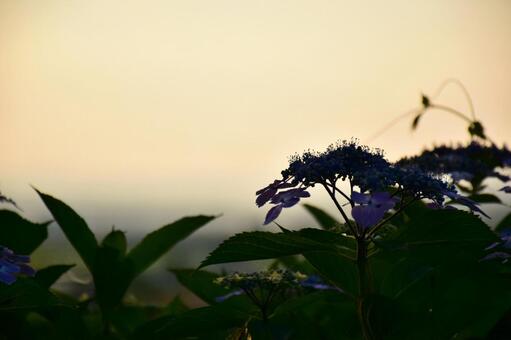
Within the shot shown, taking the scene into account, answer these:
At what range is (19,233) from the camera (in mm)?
3010

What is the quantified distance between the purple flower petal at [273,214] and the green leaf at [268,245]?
90mm

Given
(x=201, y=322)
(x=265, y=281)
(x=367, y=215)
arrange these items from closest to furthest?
(x=367, y=215), (x=201, y=322), (x=265, y=281)

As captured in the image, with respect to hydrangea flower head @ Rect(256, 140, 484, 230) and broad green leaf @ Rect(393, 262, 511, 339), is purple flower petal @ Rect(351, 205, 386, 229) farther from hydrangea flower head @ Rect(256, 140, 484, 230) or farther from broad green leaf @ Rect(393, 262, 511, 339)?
broad green leaf @ Rect(393, 262, 511, 339)

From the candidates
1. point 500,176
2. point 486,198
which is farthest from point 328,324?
point 500,176

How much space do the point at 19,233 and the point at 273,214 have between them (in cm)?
131

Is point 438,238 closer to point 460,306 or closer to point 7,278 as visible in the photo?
point 460,306

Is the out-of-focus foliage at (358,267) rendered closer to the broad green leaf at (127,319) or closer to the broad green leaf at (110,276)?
the broad green leaf at (110,276)

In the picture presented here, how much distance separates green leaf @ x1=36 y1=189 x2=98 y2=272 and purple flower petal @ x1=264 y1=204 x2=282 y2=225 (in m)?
1.22

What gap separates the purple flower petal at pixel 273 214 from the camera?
2.19 metres

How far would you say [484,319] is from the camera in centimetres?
196

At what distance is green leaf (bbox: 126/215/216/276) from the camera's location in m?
3.51

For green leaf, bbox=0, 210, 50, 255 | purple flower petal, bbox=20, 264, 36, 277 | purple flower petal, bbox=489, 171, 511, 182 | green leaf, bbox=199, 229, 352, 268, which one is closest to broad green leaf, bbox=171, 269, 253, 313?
green leaf, bbox=0, 210, 50, 255

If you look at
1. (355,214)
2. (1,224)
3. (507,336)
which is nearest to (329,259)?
(355,214)

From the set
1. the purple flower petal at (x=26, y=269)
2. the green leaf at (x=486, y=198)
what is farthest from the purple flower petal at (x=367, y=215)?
the green leaf at (x=486, y=198)
